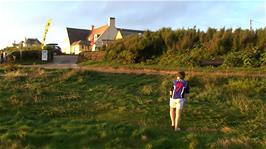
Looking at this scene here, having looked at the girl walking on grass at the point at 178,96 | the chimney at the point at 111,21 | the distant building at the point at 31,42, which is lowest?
the girl walking on grass at the point at 178,96

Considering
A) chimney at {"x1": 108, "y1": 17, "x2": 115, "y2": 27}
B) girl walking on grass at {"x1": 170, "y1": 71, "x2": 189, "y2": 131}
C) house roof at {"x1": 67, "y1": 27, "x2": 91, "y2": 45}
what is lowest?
girl walking on grass at {"x1": 170, "y1": 71, "x2": 189, "y2": 131}

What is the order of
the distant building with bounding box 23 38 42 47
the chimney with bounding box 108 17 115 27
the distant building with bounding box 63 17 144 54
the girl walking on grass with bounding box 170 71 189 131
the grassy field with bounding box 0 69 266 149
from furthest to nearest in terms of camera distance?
the chimney with bounding box 108 17 115 27 → the distant building with bounding box 63 17 144 54 → the distant building with bounding box 23 38 42 47 → the girl walking on grass with bounding box 170 71 189 131 → the grassy field with bounding box 0 69 266 149

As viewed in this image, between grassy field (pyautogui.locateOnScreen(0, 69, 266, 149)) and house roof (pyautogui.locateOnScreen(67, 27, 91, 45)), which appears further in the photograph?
house roof (pyautogui.locateOnScreen(67, 27, 91, 45))

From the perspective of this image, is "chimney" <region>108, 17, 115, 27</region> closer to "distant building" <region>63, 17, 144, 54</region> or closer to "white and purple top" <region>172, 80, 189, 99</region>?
"distant building" <region>63, 17, 144, 54</region>

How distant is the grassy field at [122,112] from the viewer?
10.0 meters

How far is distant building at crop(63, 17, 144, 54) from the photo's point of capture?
81.7 m

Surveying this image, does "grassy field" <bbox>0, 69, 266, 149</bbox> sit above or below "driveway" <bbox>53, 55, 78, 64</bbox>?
below

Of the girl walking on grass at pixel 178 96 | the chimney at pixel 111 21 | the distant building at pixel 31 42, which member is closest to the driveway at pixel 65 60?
the distant building at pixel 31 42

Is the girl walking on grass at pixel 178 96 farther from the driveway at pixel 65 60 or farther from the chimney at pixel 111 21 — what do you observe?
the chimney at pixel 111 21

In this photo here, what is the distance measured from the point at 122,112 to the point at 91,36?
254 feet

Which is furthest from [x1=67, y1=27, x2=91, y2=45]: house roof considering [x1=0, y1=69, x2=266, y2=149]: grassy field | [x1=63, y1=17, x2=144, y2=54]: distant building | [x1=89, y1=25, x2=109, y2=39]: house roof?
[x1=0, y1=69, x2=266, y2=149]: grassy field

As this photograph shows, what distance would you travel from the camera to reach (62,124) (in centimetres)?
1149

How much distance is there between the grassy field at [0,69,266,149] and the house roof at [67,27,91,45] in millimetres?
69119

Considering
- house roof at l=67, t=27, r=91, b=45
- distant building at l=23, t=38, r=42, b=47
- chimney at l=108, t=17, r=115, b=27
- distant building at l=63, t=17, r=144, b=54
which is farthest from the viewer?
house roof at l=67, t=27, r=91, b=45
